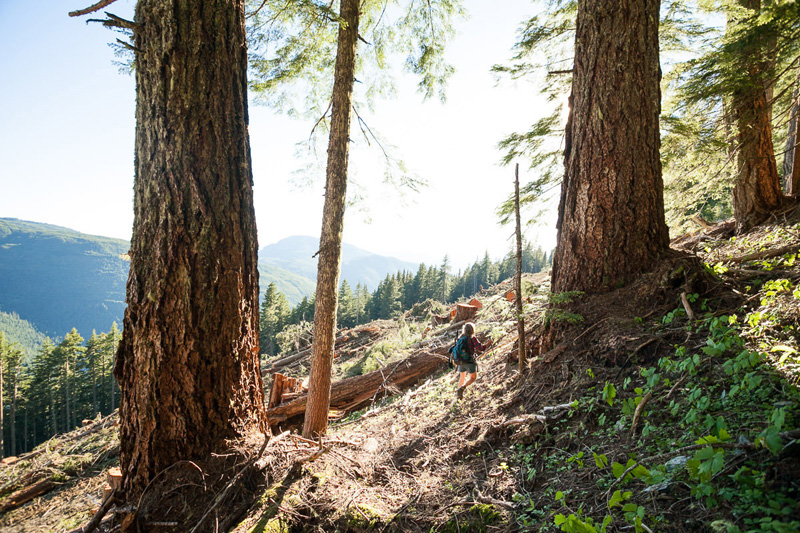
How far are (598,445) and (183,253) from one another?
132 inches

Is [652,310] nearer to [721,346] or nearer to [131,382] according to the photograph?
[721,346]

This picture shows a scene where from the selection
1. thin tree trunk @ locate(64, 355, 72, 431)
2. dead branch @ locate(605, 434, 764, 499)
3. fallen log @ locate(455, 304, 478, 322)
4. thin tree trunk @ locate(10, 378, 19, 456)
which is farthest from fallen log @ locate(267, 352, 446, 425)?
thin tree trunk @ locate(64, 355, 72, 431)

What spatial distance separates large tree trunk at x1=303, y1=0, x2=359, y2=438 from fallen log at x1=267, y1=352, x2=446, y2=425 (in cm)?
201

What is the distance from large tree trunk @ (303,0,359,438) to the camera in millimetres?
5141

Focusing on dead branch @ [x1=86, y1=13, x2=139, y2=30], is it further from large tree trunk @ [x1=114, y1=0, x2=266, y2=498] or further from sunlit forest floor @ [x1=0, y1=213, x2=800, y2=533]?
sunlit forest floor @ [x1=0, y1=213, x2=800, y2=533]

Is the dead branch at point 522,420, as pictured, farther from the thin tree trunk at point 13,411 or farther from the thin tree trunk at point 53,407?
the thin tree trunk at point 53,407

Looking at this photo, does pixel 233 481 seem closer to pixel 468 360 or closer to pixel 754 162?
pixel 468 360

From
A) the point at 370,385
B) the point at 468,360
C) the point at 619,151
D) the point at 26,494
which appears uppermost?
the point at 619,151

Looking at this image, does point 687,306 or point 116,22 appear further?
point 687,306

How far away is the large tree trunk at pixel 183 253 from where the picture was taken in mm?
2277

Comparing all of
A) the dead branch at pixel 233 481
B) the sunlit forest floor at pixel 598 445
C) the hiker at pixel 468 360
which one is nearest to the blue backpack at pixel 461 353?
the hiker at pixel 468 360

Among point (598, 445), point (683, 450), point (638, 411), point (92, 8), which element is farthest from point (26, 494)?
point (683, 450)

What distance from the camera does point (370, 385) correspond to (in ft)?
26.7

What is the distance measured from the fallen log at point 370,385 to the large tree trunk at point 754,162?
6708 millimetres
